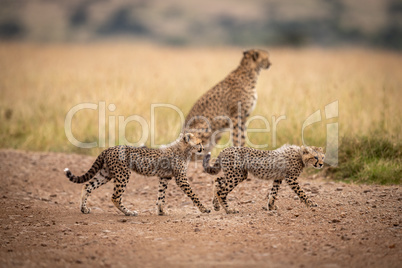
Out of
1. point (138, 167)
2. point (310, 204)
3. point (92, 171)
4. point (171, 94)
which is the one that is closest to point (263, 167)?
point (310, 204)

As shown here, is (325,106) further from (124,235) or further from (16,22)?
(16,22)

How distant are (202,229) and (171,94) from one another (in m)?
5.74

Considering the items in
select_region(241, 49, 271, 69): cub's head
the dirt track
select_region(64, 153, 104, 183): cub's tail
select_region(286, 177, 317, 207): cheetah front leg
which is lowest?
the dirt track

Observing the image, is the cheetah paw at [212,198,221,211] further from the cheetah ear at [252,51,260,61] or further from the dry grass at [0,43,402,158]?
the cheetah ear at [252,51,260,61]

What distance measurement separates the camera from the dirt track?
369cm

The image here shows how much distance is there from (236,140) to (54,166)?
2374 mm

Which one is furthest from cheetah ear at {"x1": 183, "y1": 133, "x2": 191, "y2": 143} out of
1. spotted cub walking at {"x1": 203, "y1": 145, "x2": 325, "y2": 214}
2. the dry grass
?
the dry grass

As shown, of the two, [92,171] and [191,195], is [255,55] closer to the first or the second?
[191,195]

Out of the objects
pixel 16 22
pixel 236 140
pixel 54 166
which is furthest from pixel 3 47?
pixel 16 22

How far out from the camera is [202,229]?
Result: 4.41 meters

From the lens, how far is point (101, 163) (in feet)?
16.8

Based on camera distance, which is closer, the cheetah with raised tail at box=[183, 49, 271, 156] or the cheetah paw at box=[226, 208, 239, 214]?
the cheetah paw at box=[226, 208, 239, 214]

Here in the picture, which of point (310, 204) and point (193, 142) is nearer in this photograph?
point (310, 204)

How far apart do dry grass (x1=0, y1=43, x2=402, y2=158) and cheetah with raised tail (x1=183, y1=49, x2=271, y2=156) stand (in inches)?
26.8
